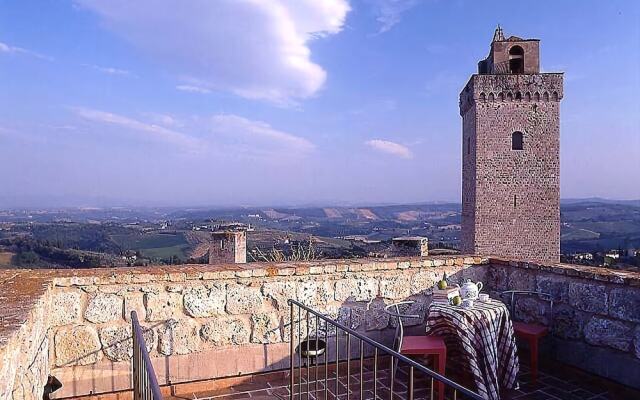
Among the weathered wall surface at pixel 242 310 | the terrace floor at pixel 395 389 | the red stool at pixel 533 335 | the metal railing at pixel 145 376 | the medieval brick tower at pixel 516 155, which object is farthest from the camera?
the medieval brick tower at pixel 516 155

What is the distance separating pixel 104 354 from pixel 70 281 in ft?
2.00

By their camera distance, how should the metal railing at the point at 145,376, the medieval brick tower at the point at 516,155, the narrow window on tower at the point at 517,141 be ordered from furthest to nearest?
1. the narrow window on tower at the point at 517,141
2. the medieval brick tower at the point at 516,155
3. the metal railing at the point at 145,376

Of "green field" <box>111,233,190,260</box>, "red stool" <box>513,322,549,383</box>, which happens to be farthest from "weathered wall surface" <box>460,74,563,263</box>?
"red stool" <box>513,322,549,383</box>

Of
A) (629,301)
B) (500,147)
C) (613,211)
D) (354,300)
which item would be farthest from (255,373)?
(613,211)

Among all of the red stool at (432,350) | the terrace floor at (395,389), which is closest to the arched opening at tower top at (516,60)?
the terrace floor at (395,389)

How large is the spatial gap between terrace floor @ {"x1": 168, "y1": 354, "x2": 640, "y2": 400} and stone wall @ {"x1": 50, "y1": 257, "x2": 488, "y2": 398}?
12cm

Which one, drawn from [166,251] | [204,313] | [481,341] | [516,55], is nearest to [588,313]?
[481,341]

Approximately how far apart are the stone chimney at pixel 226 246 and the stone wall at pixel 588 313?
26.9 ft

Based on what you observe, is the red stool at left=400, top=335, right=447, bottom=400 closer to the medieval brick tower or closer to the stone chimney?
the stone chimney

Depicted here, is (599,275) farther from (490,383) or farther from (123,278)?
(123,278)

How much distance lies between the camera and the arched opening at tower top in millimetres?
22766

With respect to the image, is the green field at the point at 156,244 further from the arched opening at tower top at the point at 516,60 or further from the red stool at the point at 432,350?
the red stool at the point at 432,350

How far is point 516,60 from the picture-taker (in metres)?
23.0

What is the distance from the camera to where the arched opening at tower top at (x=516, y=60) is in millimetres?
22766
